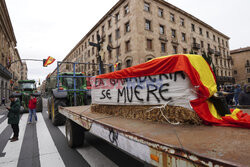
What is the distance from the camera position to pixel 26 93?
38.2ft

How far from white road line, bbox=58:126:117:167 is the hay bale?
1155 millimetres

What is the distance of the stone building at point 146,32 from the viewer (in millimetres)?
18391

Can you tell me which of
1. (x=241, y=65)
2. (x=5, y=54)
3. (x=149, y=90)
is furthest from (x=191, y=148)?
(x=241, y=65)

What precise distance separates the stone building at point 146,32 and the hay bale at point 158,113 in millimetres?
15062

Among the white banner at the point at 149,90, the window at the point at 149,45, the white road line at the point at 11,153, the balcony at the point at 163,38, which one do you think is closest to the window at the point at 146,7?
the balcony at the point at 163,38

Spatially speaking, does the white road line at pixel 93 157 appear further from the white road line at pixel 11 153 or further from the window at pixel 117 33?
the window at pixel 117 33

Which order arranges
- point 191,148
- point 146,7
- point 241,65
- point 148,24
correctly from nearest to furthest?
point 191,148 → point 146,7 → point 148,24 → point 241,65

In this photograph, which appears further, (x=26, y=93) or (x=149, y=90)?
(x=26, y=93)

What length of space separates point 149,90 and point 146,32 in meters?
17.9

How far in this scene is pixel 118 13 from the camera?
21.7 meters

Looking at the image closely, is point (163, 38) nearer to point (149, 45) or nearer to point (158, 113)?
point (149, 45)

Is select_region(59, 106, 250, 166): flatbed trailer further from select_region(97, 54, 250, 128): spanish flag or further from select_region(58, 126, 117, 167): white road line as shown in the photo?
select_region(58, 126, 117, 167): white road line

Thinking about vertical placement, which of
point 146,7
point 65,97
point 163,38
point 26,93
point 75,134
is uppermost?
point 146,7

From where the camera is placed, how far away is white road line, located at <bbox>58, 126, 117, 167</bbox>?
3.29m
